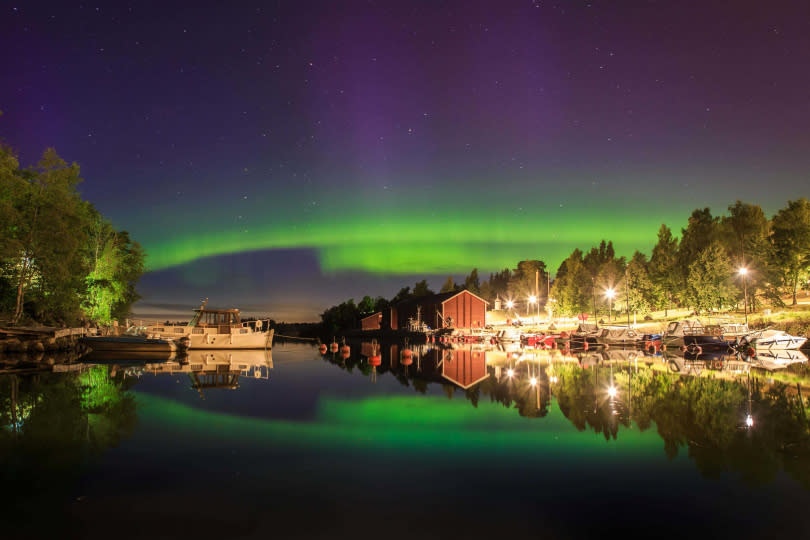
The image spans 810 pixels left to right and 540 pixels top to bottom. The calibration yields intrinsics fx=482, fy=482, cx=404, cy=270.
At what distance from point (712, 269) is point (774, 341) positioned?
22.9 metres

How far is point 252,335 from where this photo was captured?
47.3 meters

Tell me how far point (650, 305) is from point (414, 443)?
250ft

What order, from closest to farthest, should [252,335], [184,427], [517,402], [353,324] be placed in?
[184,427]
[517,402]
[252,335]
[353,324]

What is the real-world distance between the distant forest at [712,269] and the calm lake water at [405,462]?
4500 cm

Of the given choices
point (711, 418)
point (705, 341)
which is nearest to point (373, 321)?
point (705, 341)

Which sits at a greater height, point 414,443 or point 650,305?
point 650,305

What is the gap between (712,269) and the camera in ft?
212

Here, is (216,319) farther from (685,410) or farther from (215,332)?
(685,410)

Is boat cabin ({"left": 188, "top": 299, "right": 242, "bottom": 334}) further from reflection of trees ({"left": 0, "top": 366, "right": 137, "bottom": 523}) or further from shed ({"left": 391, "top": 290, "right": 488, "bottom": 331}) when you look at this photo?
shed ({"left": 391, "top": 290, "right": 488, "bottom": 331})

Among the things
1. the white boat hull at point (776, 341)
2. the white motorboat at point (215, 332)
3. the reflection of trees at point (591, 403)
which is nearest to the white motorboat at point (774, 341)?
the white boat hull at point (776, 341)

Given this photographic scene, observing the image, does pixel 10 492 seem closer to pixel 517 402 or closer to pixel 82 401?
pixel 82 401

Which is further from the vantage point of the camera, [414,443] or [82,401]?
[82,401]

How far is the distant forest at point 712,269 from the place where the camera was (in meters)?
60.8

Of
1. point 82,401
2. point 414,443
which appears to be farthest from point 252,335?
point 414,443
